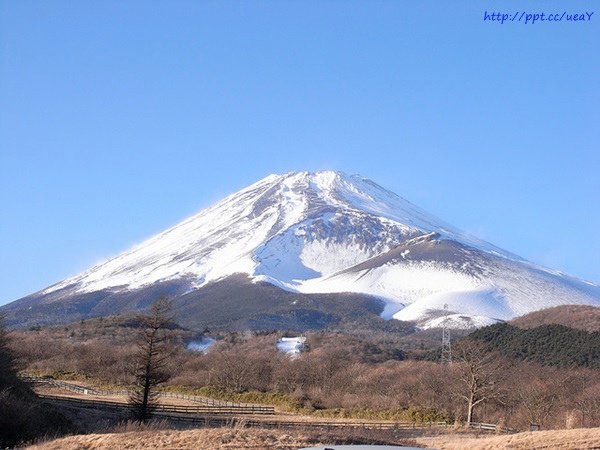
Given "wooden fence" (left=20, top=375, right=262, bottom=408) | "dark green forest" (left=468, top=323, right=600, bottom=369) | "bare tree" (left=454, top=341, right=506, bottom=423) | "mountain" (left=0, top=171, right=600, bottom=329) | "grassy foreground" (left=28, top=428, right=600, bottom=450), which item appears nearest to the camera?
"grassy foreground" (left=28, top=428, right=600, bottom=450)

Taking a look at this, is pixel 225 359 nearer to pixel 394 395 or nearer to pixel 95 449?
pixel 394 395

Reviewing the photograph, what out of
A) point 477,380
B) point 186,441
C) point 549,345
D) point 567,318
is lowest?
point 186,441

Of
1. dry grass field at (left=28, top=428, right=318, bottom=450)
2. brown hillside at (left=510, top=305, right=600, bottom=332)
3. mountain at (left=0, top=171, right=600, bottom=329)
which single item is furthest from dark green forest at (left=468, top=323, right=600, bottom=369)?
mountain at (left=0, top=171, right=600, bottom=329)

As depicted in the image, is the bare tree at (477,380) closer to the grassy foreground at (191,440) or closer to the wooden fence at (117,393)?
the wooden fence at (117,393)

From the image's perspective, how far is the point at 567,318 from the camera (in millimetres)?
98062

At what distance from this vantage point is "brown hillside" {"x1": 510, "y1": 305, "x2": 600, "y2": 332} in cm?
9343

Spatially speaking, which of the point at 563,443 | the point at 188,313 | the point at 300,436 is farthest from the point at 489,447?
the point at 188,313

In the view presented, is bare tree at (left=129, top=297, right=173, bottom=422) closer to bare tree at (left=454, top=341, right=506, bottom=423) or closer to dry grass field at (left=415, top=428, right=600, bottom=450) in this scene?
bare tree at (left=454, top=341, right=506, bottom=423)

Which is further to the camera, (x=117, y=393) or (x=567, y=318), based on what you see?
(x=567, y=318)

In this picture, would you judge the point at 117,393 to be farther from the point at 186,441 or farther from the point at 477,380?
the point at 186,441

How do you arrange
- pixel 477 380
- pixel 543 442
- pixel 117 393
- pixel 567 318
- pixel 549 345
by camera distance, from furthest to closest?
pixel 567 318, pixel 549 345, pixel 117 393, pixel 477 380, pixel 543 442

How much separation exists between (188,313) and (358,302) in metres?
33.4

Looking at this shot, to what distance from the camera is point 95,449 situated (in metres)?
16.4

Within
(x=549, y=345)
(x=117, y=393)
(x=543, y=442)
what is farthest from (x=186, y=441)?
(x=549, y=345)
